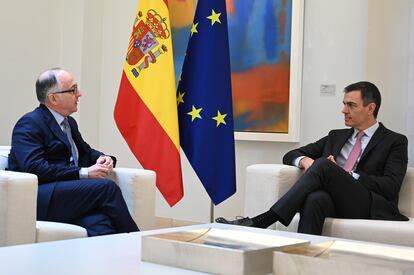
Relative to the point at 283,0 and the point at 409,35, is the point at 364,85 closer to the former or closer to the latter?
the point at 409,35

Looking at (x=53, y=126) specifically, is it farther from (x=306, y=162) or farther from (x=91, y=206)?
(x=306, y=162)

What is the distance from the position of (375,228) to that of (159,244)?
2.09m

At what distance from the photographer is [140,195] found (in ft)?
11.8

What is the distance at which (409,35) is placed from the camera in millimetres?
4457

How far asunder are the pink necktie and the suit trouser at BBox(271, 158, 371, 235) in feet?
1.03

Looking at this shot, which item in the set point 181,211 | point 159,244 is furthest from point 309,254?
point 181,211

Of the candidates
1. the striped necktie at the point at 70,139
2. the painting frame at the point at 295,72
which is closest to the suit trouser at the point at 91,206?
the striped necktie at the point at 70,139

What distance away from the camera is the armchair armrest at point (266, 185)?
3811 mm

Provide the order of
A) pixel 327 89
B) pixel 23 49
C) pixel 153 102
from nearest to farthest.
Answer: pixel 153 102
pixel 327 89
pixel 23 49

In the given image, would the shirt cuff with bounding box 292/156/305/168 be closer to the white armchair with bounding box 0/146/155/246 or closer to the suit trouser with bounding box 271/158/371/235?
the suit trouser with bounding box 271/158/371/235

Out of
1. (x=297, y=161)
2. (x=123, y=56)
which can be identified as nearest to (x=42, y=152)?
(x=297, y=161)

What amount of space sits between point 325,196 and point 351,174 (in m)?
0.39

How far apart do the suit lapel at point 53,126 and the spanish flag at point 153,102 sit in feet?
2.13

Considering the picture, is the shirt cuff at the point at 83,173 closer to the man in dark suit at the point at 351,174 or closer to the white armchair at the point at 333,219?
the man in dark suit at the point at 351,174
